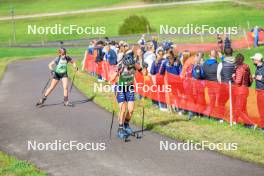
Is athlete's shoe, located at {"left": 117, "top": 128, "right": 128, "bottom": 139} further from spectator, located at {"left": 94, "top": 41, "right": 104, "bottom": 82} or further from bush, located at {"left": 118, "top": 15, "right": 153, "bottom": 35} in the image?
bush, located at {"left": 118, "top": 15, "right": 153, "bottom": 35}

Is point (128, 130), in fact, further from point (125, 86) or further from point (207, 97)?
point (207, 97)

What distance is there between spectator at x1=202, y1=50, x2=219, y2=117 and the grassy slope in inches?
2149

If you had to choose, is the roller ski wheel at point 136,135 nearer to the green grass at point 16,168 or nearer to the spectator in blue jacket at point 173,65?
the green grass at point 16,168

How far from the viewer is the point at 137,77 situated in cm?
2155

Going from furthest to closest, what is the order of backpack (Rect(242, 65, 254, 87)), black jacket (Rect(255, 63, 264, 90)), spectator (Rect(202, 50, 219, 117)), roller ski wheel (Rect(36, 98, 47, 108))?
roller ski wheel (Rect(36, 98, 47, 108)), spectator (Rect(202, 50, 219, 117)), backpack (Rect(242, 65, 254, 87)), black jacket (Rect(255, 63, 264, 90))

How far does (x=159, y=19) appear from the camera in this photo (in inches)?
3305

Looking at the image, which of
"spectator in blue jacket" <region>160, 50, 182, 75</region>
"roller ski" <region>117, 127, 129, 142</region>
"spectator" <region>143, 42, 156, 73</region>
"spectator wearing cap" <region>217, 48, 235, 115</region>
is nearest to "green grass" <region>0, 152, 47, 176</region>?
"roller ski" <region>117, 127, 129, 142</region>

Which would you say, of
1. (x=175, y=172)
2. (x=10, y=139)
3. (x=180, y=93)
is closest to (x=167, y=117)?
(x=180, y=93)

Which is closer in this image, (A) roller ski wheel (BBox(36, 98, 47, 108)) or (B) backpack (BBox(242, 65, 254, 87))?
(B) backpack (BBox(242, 65, 254, 87))

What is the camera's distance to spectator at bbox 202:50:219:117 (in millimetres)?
16328

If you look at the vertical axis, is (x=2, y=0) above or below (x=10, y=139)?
above

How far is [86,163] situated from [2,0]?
379 ft

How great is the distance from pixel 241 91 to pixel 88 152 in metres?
4.52

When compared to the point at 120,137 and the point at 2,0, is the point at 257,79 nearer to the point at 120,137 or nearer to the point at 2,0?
the point at 120,137
